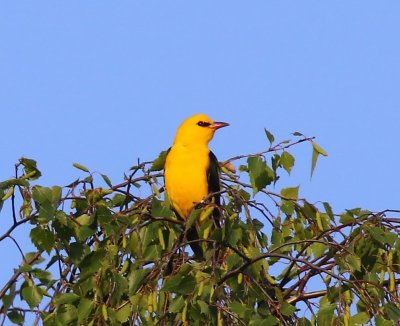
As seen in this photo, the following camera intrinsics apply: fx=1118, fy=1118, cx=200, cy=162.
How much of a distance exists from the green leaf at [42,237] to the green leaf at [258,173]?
101 centimetres

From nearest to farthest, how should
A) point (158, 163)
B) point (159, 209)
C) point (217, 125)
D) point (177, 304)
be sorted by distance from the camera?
1. point (177, 304)
2. point (159, 209)
3. point (158, 163)
4. point (217, 125)

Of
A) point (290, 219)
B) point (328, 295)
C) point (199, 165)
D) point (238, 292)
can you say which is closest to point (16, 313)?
point (238, 292)

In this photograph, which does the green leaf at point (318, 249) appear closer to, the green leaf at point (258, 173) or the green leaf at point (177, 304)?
the green leaf at point (258, 173)

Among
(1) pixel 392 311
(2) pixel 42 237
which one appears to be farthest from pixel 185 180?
(1) pixel 392 311

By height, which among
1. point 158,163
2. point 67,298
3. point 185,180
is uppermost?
point 185,180

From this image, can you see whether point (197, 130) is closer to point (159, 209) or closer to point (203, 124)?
point (203, 124)

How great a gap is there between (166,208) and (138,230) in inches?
7.3

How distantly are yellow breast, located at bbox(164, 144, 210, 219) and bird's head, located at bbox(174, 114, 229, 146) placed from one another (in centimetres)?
29

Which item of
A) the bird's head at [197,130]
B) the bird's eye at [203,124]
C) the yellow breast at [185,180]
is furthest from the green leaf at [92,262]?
the bird's eye at [203,124]

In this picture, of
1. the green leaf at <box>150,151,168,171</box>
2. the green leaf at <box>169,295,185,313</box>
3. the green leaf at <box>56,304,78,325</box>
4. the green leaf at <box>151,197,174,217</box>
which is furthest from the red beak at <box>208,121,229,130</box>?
the green leaf at <box>169,295,185,313</box>

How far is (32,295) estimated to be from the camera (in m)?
5.12

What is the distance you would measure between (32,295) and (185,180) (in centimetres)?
333

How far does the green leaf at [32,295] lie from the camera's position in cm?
510

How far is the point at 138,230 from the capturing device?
5.50 m
